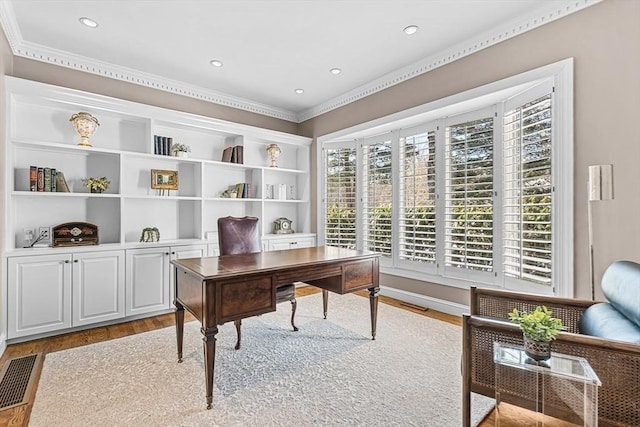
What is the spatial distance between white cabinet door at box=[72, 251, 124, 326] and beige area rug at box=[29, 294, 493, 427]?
49 centimetres

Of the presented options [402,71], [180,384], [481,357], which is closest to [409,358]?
[481,357]

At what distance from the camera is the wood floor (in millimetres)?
1745

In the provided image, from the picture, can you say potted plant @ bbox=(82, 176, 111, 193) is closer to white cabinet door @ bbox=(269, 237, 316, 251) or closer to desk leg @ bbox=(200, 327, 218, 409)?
white cabinet door @ bbox=(269, 237, 316, 251)

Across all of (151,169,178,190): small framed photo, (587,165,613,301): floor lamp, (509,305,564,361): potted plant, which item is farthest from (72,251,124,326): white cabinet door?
(587,165,613,301): floor lamp

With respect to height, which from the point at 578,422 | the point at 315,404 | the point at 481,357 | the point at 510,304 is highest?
the point at 510,304

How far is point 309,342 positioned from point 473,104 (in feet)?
9.63

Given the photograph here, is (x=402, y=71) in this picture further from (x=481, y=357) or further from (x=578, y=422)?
(x=578, y=422)

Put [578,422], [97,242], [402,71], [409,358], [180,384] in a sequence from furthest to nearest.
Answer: [402,71]
[97,242]
[409,358]
[180,384]
[578,422]

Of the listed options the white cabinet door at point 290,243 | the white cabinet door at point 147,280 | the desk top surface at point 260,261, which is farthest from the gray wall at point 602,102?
the white cabinet door at point 147,280

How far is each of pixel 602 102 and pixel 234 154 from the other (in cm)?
394

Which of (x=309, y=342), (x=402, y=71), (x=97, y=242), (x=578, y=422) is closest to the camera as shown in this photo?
(x=578, y=422)

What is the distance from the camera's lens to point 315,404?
1.88 m

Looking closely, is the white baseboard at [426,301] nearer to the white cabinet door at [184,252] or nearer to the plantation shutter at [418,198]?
the plantation shutter at [418,198]

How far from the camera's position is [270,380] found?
215cm
